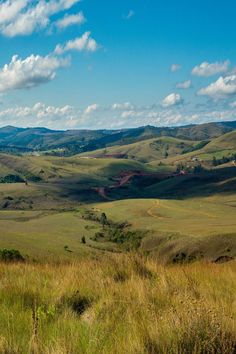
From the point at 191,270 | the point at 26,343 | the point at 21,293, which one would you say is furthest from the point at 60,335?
the point at 191,270

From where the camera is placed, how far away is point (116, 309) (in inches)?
274

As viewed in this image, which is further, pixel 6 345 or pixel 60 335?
pixel 60 335

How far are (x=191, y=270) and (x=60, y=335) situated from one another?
6.03m

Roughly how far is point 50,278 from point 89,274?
89 cm

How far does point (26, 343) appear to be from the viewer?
210 inches

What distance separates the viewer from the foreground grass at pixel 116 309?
199 inches

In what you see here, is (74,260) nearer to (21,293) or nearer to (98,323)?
(21,293)

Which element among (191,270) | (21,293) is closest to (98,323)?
(21,293)

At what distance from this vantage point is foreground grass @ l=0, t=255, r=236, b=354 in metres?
5.06

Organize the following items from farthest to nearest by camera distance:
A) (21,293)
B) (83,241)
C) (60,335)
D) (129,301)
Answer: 1. (83,241)
2. (21,293)
3. (129,301)
4. (60,335)

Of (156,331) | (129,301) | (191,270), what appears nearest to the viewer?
(156,331)

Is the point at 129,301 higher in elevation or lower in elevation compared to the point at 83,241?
higher

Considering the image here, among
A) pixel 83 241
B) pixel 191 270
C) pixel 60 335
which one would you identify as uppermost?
pixel 60 335

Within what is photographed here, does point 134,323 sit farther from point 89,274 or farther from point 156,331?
point 89,274
